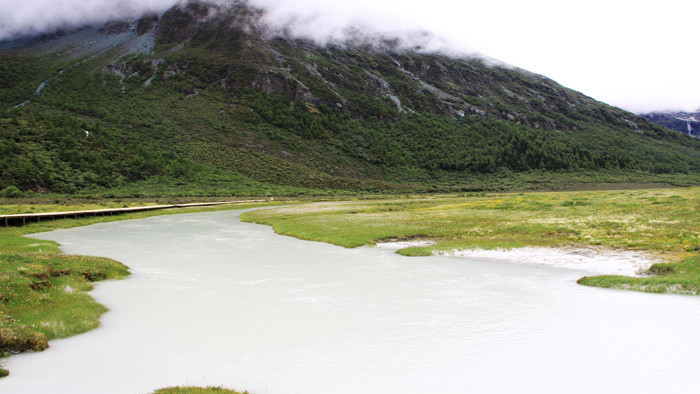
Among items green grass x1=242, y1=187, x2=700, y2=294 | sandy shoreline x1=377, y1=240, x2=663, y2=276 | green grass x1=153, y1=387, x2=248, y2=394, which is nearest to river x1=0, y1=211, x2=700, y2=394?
green grass x1=153, y1=387, x2=248, y2=394

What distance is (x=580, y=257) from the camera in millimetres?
23688

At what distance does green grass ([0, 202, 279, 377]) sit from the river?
0.59m

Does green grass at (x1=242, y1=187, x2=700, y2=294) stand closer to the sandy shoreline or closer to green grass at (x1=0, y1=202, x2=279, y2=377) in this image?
the sandy shoreline

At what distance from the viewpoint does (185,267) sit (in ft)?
76.2

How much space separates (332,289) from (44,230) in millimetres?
37143

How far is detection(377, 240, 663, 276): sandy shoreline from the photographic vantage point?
67.8 feet

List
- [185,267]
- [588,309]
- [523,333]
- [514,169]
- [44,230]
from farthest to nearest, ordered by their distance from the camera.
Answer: [514,169] < [44,230] < [185,267] < [588,309] < [523,333]

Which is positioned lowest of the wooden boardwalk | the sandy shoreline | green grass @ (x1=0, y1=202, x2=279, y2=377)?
the sandy shoreline

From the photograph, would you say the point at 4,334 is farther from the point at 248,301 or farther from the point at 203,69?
the point at 203,69

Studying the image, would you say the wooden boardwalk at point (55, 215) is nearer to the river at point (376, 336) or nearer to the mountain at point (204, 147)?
the river at point (376, 336)

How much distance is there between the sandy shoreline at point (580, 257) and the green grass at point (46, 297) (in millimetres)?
18677

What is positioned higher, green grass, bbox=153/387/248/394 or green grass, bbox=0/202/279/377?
green grass, bbox=0/202/279/377

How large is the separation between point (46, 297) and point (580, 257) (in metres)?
25.0

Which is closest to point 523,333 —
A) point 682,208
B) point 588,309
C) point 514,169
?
point 588,309
